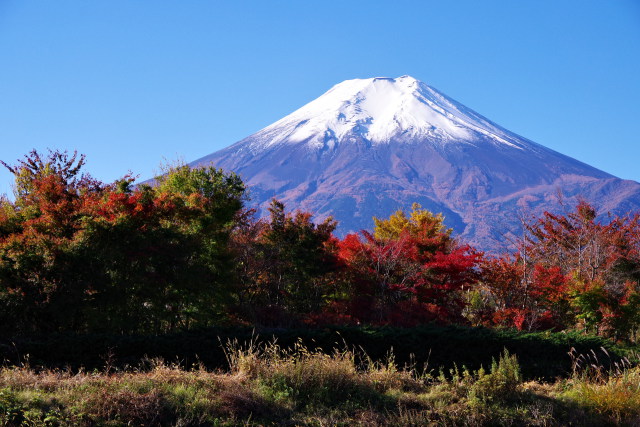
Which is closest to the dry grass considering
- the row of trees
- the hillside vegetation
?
the hillside vegetation

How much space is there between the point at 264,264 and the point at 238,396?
31.0 ft

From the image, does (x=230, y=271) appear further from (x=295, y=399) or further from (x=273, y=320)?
(x=295, y=399)

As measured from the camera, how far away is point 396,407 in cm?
759

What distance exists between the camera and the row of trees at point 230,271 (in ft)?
36.5

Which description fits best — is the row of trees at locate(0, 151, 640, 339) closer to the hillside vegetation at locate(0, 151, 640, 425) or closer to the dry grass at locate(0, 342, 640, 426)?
the hillside vegetation at locate(0, 151, 640, 425)

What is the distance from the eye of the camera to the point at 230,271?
15.1 metres

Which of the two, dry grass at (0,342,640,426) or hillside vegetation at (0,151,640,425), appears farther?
hillside vegetation at (0,151,640,425)

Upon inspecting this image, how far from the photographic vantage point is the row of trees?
11133mm

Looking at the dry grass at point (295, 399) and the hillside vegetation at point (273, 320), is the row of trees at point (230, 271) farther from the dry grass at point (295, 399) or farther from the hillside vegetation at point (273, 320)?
the dry grass at point (295, 399)

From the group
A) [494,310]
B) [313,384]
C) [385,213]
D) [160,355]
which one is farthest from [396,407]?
[385,213]

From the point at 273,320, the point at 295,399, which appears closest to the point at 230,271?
the point at 273,320

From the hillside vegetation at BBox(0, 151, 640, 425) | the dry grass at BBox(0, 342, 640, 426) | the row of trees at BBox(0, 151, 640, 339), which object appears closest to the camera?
the dry grass at BBox(0, 342, 640, 426)

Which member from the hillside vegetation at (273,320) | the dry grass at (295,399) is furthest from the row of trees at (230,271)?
the dry grass at (295,399)

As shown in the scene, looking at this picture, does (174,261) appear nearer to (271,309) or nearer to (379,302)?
(271,309)
